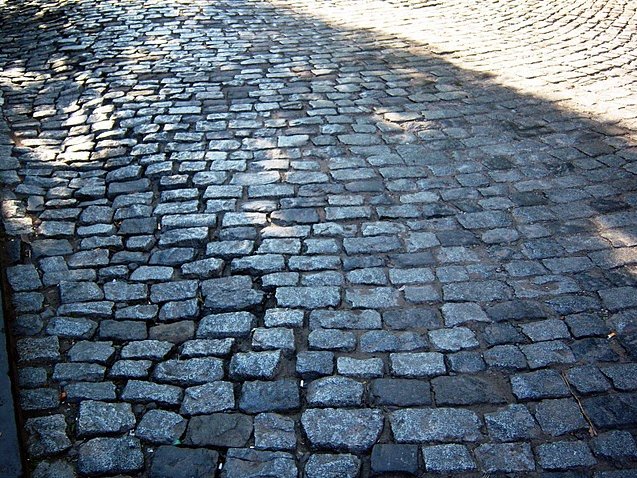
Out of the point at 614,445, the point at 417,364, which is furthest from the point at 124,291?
the point at 614,445

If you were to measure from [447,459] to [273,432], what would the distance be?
2.50ft

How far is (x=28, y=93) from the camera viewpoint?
7.04 metres

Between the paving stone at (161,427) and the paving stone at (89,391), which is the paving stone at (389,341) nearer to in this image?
the paving stone at (161,427)

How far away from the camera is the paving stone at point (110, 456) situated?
2.86 m

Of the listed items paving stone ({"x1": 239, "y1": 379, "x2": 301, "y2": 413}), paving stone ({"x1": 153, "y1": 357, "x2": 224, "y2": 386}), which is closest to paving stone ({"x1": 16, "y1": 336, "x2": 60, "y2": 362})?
paving stone ({"x1": 153, "y1": 357, "x2": 224, "y2": 386})

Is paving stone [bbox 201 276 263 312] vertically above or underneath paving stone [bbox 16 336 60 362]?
above

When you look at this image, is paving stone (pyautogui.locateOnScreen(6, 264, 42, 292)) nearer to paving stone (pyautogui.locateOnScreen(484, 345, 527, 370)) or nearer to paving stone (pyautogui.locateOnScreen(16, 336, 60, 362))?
paving stone (pyautogui.locateOnScreen(16, 336, 60, 362))

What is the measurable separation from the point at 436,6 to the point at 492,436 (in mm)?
8256

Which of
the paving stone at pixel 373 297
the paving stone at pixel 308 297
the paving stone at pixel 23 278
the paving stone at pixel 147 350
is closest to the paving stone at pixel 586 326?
the paving stone at pixel 373 297

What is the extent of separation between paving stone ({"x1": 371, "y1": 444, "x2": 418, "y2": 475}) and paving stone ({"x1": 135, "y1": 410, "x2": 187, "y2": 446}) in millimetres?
872

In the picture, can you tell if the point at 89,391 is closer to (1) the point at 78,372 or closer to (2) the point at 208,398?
(1) the point at 78,372

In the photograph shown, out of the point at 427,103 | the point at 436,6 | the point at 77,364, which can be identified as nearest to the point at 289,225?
the point at 77,364

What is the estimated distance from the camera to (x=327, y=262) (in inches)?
165

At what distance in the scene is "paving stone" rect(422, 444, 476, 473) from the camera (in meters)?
2.83
